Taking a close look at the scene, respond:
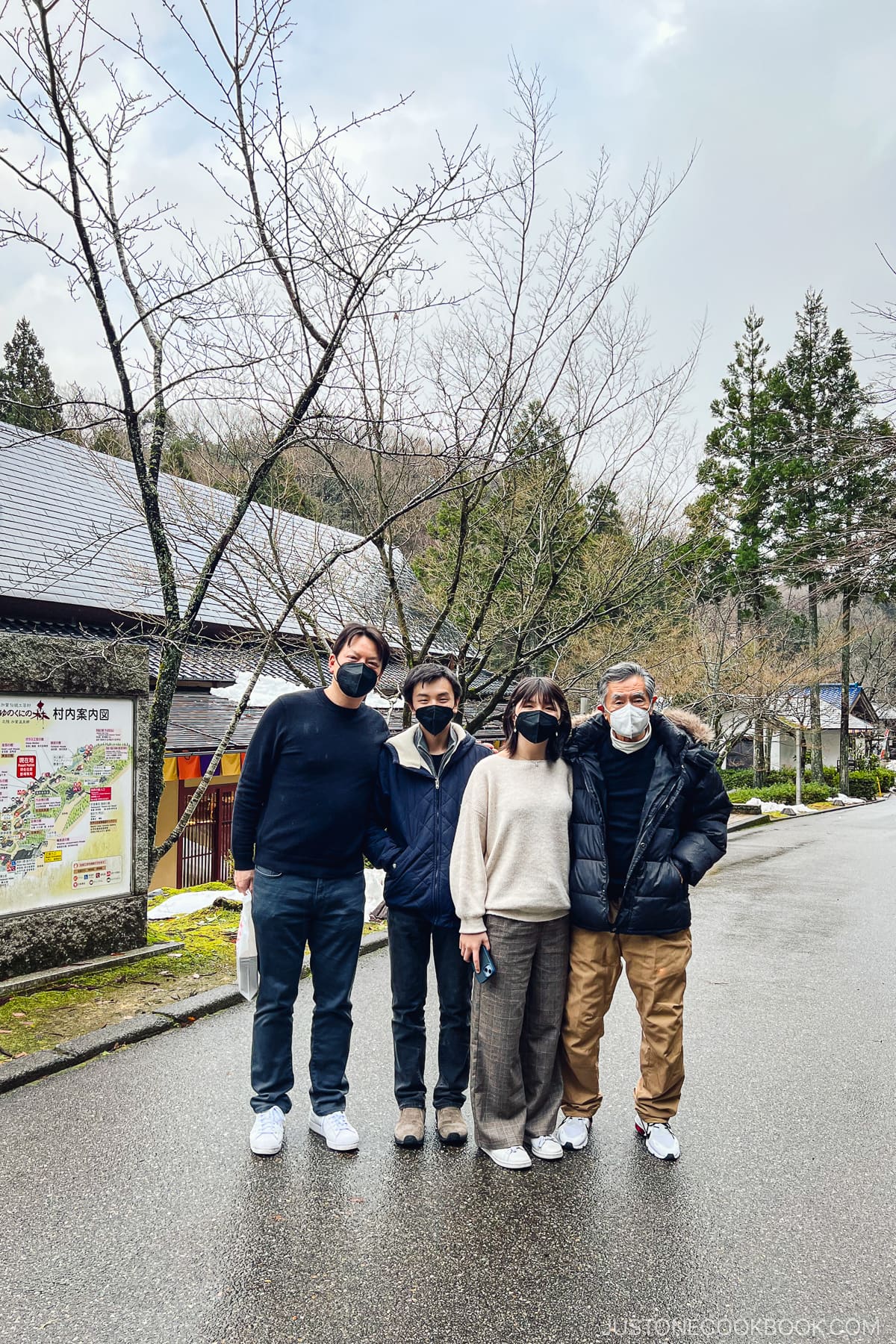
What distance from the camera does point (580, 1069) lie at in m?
3.14

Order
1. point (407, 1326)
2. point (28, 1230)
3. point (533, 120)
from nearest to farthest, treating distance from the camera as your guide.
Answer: point (407, 1326) → point (28, 1230) → point (533, 120)

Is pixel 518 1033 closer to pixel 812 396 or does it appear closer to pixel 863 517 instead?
pixel 863 517

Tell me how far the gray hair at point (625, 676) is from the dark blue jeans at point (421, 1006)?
108 cm

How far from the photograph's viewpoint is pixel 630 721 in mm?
3059

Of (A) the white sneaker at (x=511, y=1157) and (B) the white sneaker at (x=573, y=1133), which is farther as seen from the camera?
(B) the white sneaker at (x=573, y=1133)

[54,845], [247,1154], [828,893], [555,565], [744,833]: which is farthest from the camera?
[744,833]

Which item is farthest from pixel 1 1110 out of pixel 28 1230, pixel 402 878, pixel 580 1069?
pixel 580 1069

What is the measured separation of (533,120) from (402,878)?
19.7 feet

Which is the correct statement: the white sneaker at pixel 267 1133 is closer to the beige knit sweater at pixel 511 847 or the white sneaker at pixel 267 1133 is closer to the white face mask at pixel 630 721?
the beige knit sweater at pixel 511 847

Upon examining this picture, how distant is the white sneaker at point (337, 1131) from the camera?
3.06 m

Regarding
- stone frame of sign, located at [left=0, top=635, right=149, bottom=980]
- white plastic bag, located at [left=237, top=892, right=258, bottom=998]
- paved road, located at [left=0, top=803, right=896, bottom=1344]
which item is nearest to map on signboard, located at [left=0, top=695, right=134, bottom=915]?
stone frame of sign, located at [left=0, top=635, right=149, bottom=980]

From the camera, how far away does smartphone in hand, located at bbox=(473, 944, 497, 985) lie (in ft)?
9.86

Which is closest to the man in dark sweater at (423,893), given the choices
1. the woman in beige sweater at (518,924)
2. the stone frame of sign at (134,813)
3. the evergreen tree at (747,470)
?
the woman in beige sweater at (518,924)

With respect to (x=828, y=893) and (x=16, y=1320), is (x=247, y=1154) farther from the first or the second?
(x=828, y=893)
